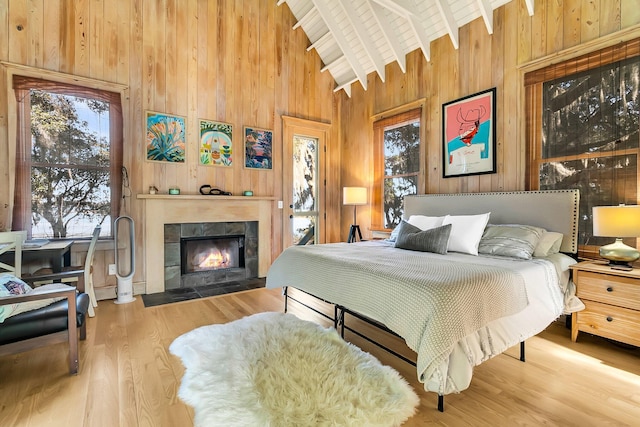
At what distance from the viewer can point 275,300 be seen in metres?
3.45

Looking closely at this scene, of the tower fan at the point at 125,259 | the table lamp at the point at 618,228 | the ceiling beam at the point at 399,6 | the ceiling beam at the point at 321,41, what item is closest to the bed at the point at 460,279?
the table lamp at the point at 618,228

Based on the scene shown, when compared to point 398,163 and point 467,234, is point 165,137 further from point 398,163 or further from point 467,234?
point 467,234

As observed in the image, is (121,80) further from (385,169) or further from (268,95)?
(385,169)

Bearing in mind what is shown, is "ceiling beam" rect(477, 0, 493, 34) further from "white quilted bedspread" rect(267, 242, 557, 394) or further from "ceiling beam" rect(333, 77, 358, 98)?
"white quilted bedspread" rect(267, 242, 557, 394)

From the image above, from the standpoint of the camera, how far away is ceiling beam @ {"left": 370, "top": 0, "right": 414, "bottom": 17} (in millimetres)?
3472

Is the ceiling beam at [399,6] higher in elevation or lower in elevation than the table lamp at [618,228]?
higher

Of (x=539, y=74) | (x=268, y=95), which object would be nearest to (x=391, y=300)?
(x=539, y=74)

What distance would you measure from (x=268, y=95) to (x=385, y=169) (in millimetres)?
2173

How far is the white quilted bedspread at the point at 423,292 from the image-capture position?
1.47m

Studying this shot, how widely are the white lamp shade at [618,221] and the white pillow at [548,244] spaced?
38 cm

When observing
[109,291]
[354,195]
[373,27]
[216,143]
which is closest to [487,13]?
[373,27]

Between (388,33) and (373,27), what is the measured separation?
40cm

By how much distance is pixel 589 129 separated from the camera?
2.69 m

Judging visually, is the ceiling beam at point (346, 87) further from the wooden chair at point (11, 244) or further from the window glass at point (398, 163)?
the wooden chair at point (11, 244)
